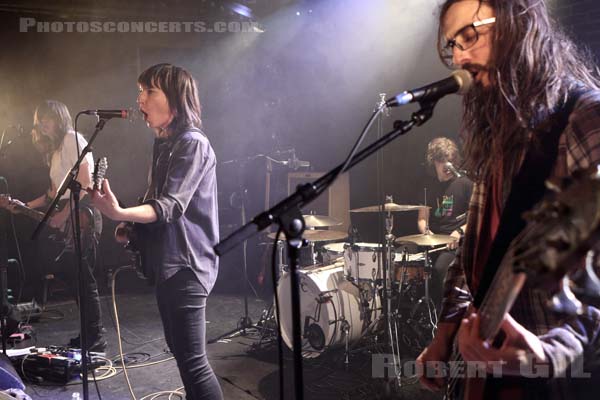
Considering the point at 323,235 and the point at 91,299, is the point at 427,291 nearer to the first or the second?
the point at 323,235

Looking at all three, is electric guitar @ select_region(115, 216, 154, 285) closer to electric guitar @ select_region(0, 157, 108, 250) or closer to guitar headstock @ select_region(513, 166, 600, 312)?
electric guitar @ select_region(0, 157, 108, 250)

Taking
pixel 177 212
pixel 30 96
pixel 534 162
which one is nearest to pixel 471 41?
pixel 534 162

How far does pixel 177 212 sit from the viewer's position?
2.59 metres

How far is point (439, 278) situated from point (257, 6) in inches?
A: 191

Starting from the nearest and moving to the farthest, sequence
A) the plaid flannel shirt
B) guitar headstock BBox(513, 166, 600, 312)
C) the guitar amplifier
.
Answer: guitar headstock BBox(513, 166, 600, 312) < the plaid flannel shirt < the guitar amplifier

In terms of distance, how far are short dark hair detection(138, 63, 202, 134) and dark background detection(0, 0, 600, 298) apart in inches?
140

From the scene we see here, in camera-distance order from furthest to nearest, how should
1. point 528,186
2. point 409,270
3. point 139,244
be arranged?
1. point 409,270
2. point 139,244
3. point 528,186

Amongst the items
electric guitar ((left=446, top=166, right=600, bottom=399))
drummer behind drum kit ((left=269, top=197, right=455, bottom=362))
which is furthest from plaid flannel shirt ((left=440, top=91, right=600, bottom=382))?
drummer behind drum kit ((left=269, top=197, right=455, bottom=362))

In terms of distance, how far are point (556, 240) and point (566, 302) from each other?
25 centimetres

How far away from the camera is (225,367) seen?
182 inches

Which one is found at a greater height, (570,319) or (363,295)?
(570,319)

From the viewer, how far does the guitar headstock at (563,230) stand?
0.94 m

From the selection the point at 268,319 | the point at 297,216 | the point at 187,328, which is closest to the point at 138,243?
the point at 187,328

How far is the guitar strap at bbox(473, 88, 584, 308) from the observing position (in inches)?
52.4
